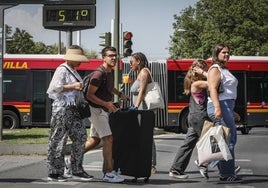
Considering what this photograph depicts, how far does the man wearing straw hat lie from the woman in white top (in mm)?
1760

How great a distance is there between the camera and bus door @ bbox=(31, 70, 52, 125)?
22.7 m

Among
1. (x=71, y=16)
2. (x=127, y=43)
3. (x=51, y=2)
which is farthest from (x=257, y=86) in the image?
(x=51, y=2)

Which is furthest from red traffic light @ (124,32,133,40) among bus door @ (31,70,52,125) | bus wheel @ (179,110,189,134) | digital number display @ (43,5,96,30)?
bus door @ (31,70,52,125)

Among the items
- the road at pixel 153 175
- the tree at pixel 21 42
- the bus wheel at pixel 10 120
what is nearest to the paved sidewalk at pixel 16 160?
the road at pixel 153 175

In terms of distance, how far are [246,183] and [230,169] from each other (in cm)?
28

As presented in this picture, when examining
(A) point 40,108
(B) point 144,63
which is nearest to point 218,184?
(B) point 144,63

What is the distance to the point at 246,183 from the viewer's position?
7824 mm

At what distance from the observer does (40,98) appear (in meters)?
22.9

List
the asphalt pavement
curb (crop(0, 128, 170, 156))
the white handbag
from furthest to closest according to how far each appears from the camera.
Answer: curb (crop(0, 128, 170, 156)) < the asphalt pavement < the white handbag

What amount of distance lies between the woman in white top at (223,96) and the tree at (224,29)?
43.3 meters

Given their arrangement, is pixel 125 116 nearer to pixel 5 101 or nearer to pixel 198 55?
pixel 5 101

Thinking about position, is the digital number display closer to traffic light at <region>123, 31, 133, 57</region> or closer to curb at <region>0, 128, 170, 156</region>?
traffic light at <region>123, 31, 133, 57</region>

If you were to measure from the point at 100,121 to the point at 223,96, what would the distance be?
5.51 feet

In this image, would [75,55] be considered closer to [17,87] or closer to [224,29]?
[17,87]
